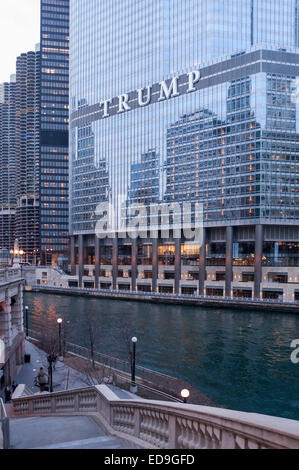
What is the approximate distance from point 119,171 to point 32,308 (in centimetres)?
5576

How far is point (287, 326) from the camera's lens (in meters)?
61.6

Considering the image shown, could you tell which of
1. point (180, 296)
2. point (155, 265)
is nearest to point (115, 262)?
point (155, 265)

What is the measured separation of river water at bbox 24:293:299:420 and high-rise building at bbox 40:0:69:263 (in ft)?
359

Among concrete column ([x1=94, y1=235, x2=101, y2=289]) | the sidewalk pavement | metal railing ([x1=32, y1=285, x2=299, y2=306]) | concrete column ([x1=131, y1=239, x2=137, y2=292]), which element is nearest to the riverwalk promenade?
metal railing ([x1=32, y1=285, x2=299, y2=306])

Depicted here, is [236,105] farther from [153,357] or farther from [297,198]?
[153,357]

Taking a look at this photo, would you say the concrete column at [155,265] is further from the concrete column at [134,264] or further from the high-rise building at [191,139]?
the concrete column at [134,264]

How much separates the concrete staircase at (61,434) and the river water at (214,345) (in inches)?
728

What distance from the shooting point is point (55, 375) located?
3144 cm

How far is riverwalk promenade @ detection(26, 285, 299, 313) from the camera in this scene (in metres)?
78.1

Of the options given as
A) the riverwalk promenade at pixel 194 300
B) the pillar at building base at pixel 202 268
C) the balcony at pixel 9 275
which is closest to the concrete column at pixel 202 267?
the pillar at building base at pixel 202 268
